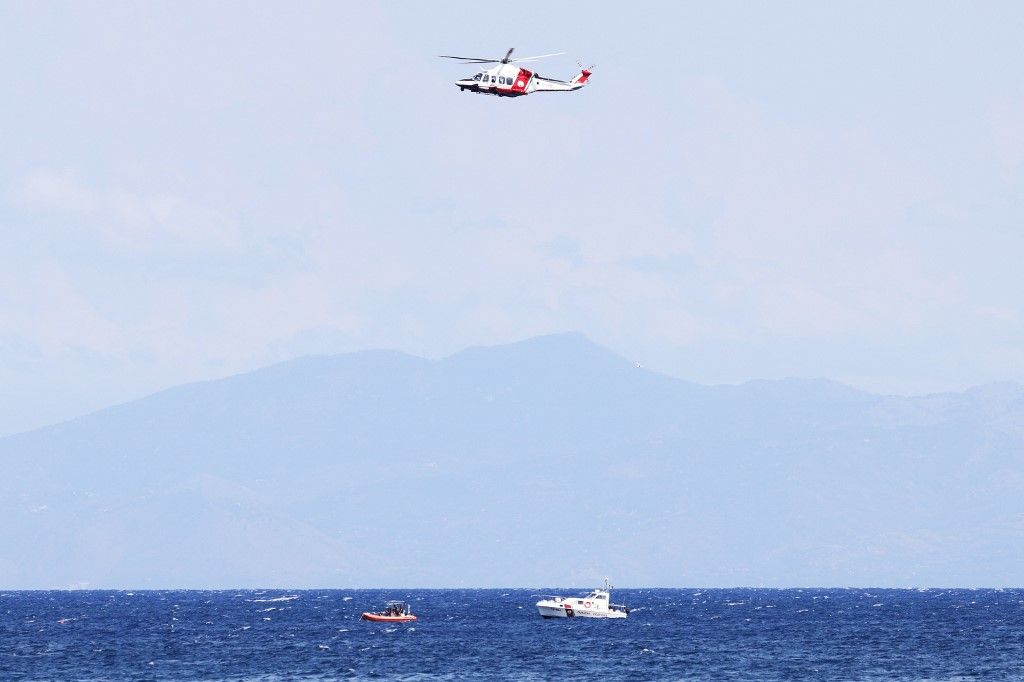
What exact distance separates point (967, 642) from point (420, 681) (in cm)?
7618

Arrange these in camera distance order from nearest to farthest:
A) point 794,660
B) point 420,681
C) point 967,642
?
point 420,681 < point 794,660 < point 967,642

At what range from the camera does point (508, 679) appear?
142 m

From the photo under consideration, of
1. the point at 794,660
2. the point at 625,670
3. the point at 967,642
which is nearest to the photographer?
the point at 625,670

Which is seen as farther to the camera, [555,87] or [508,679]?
[508,679]

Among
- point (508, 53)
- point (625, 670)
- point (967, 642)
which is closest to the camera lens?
point (508, 53)

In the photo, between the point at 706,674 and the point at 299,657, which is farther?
the point at 299,657

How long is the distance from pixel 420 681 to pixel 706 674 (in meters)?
24.9

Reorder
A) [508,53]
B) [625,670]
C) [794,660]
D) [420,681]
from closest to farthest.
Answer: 1. [508,53]
2. [420,681]
3. [625,670]
4. [794,660]

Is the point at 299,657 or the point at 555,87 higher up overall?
the point at 555,87

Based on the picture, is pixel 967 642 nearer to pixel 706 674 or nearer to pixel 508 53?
pixel 706 674

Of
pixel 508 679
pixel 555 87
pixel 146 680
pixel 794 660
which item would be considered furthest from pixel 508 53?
pixel 794 660

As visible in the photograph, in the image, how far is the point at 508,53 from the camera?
362ft

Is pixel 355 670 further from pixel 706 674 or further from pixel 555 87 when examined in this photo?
pixel 555 87

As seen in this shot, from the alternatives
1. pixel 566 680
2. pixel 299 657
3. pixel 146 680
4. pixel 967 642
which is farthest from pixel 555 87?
pixel 967 642
